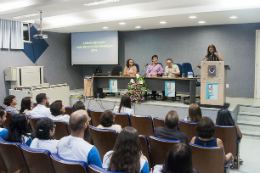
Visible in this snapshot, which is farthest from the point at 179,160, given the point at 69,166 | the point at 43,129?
the point at 43,129

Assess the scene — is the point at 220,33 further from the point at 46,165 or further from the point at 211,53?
the point at 46,165

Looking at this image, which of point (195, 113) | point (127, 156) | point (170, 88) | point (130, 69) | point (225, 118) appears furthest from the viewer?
point (130, 69)

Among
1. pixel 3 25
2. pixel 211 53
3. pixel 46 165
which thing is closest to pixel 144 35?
pixel 211 53

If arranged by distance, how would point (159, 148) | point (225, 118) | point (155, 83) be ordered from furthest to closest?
point (155, 83) → point (225, 118) → point (159, 148)

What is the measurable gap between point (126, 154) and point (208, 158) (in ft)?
3.23

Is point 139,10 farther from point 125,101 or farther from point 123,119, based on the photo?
point 123,119

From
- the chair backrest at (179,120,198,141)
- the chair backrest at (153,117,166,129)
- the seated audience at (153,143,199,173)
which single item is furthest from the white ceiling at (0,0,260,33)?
the seated audience at (153,143,199,173)

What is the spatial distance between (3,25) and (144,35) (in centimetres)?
480

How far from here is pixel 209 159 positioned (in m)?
2.28

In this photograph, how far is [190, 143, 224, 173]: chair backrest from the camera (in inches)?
87.8

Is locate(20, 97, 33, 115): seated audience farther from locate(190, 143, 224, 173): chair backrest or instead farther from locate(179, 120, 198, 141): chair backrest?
locate(190, 143, 224, 173): chair backrest

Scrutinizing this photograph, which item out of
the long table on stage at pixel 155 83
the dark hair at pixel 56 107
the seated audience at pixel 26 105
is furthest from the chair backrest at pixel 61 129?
the long table on stage at pixel 155 83

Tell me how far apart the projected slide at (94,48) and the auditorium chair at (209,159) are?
703cm

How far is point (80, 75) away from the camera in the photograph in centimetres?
1059
